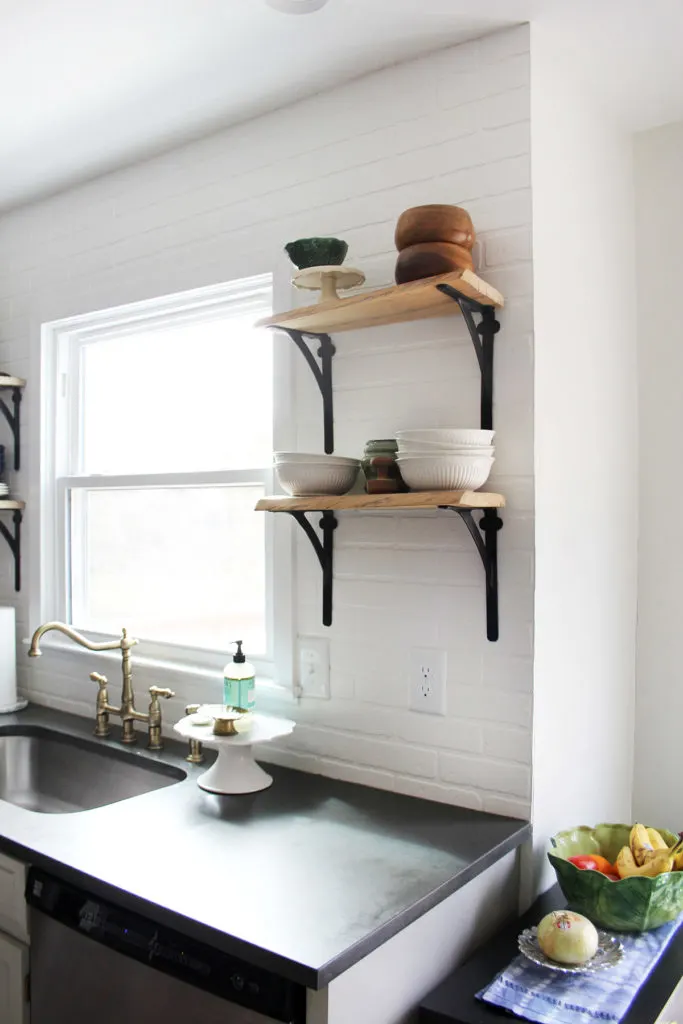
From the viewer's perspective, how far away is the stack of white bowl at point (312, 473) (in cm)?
172

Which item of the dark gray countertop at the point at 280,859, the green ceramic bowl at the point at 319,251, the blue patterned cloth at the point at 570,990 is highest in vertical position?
the green ceramic bowl at the point at 319,251

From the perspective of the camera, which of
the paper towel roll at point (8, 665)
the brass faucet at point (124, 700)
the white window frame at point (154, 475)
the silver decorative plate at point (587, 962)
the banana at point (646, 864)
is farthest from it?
the paper towel roll at point (8, 665)

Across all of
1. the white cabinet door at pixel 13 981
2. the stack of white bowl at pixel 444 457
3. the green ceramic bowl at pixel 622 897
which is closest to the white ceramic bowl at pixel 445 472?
the stack of white bowl at pixel 444 457

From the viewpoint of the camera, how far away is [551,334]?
1.73 metres

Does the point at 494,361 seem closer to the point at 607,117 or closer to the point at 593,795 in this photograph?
the point at 607,117

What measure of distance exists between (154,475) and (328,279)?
2.93 ft

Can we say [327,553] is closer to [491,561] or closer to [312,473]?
[312,473]

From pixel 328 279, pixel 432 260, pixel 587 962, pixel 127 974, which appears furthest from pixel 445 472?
pixel 127 974

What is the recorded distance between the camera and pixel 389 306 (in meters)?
1.68

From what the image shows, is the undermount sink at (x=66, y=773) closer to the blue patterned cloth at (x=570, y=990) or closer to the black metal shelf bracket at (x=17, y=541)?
the black metal shelf bracket at (x=17, y=541)

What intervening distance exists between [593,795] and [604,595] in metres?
0.45

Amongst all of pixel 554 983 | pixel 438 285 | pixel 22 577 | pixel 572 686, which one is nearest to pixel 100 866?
pixel 554 983

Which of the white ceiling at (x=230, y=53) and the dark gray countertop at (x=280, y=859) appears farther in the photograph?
the white ceiling at (x=230, y=53)

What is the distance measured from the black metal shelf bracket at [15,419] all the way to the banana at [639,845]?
83.0 inches
